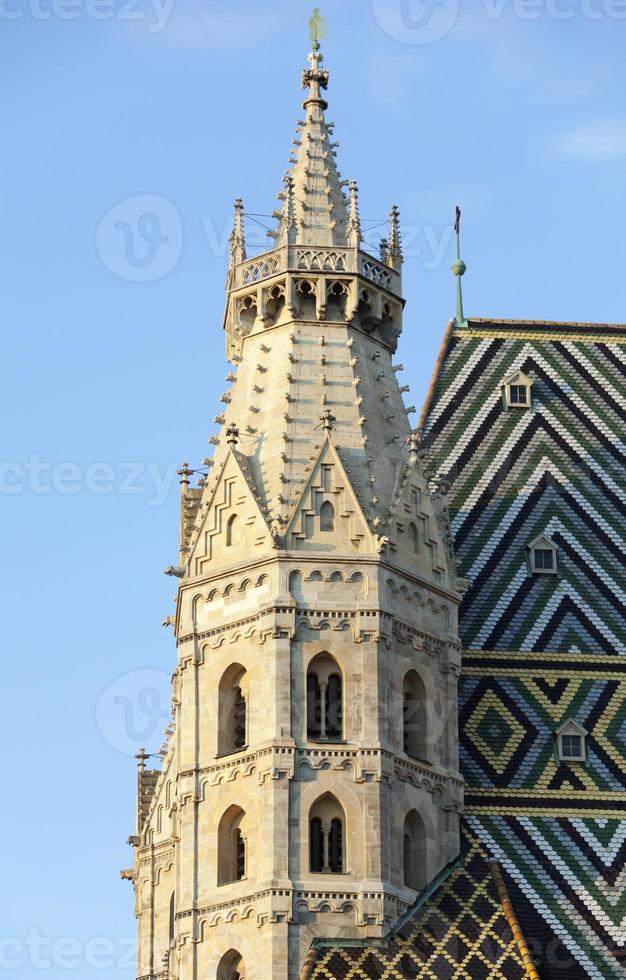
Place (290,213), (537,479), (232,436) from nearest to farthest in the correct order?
(232,436) < (290,213) < (537,479)

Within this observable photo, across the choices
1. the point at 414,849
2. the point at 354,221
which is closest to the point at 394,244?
the point at 354,221

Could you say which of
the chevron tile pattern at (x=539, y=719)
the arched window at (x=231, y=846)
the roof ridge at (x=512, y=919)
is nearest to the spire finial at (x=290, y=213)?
the chevron tile pattern at (x=539, y=719)

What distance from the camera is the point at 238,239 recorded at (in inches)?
1500

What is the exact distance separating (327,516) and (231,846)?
3802 mm

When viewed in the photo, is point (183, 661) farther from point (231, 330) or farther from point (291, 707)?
point (231, 330)

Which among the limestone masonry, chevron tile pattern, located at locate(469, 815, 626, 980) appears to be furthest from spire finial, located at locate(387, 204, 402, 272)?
chevron tile pattern, located at locate(469, 815, 626, 980)

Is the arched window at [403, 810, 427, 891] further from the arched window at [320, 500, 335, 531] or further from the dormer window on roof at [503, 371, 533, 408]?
the dormer window on roof at [503, 371, 533, 408]

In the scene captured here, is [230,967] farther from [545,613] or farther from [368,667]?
[545,613]

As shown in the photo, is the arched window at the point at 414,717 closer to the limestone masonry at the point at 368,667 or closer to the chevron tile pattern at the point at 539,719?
the limestone masonry at the point at 368,667

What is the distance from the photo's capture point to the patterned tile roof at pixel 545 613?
3459cm

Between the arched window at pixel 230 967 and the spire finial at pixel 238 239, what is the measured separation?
879cm

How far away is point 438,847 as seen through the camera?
3456cm

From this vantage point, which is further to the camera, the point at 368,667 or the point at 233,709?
the point at 233,709

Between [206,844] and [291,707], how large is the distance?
5.63ft
